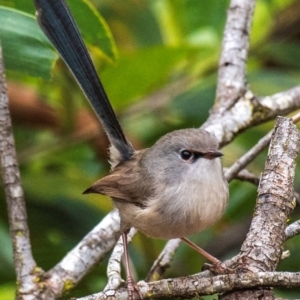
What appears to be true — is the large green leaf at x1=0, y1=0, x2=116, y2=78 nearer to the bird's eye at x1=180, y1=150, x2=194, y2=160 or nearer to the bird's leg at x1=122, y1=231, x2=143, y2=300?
the bird's eye at x1=180, y1=150, x2=194, y2=160

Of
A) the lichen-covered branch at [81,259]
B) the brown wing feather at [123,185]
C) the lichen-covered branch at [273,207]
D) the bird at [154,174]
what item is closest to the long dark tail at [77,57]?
the bird at [154,174]

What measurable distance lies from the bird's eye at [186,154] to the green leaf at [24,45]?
0.65m

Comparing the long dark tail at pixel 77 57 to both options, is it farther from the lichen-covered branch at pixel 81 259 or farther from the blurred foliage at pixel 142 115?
the lichen-covered branch at pixel 81 259

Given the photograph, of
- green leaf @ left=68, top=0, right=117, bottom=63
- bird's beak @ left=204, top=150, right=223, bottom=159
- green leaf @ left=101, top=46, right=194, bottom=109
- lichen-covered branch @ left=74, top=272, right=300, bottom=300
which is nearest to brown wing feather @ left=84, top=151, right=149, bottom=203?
bird's beak @ left=204, top=150, right=223, bottom=159

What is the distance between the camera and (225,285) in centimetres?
214

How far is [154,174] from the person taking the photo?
3016 millimetres

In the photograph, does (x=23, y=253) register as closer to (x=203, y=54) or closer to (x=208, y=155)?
(x=208, y=155)

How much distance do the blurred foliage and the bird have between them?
375 millimetres

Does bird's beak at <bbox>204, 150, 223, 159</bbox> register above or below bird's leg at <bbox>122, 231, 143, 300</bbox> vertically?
above

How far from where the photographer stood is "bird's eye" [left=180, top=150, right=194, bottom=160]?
2924 millimetres

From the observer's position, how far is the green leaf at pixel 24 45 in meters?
2.79

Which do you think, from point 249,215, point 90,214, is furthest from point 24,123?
point 249,215

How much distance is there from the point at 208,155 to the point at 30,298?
88 centimetres

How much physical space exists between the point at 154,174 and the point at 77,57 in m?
0.63
